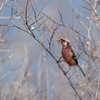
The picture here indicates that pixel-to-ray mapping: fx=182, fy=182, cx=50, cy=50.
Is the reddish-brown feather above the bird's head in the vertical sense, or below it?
below

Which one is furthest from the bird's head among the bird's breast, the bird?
the bird's breast

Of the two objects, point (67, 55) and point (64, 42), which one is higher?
point (64, 42)

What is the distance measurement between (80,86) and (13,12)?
2717mm

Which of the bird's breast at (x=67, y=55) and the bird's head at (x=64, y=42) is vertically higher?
the bird's head at (x=64, y=42)

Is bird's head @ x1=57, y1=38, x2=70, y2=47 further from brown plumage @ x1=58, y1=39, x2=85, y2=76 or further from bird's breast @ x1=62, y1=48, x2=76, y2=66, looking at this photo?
bird's breast @ x1=62, y1=48, x2=76, y2=66

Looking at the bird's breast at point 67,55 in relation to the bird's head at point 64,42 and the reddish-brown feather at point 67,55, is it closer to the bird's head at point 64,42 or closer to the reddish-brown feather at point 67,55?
the reddish-brown feather at point 67,55

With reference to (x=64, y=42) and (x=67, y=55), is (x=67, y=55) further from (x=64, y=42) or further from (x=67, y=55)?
(x=64, y=42)

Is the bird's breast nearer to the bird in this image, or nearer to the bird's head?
the bird

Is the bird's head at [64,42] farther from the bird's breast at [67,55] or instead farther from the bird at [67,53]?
the bird's breast at [67,55]

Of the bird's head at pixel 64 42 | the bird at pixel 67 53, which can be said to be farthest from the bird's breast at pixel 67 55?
the bird's head at pixel 64 42

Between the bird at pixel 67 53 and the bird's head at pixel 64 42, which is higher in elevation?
the bird's head at pixel 64 42

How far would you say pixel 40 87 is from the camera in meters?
5.41

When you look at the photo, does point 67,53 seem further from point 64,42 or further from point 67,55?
point 64,42

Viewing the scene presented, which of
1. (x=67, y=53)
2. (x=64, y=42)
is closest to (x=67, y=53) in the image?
(x=67, y=53)
